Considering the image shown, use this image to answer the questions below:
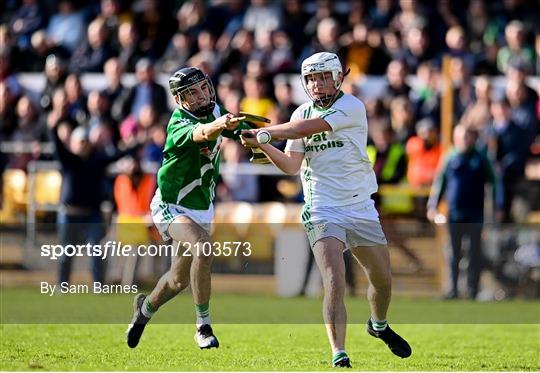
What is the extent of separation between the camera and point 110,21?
840 inches

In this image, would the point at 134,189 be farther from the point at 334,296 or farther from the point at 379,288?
the point at 334,296

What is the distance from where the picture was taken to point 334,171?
10438mm

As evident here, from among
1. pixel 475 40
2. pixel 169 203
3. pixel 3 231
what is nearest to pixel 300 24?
pixel 475 40

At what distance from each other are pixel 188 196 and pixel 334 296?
1841mm

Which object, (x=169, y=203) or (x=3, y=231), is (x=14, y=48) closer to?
(x=3, y=231)

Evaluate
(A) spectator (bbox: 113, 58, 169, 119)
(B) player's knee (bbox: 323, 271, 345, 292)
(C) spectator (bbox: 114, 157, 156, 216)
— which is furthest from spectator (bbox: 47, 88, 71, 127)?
(B) player's knee (bbox: 323, 271, 345, 292)

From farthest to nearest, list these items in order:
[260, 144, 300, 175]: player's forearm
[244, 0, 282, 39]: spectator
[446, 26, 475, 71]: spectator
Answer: [244, 0, 282, 39]: spectator < [446, 26, 475, 71]: spectator < [260, 144, 300, 175]: player's forearm

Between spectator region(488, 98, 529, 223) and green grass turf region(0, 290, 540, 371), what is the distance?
6.19 feet

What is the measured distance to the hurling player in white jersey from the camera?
10219 mm

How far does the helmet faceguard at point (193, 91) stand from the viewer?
10938 mm

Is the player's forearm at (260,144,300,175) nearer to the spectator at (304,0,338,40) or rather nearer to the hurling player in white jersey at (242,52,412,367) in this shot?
the hurling player in white jersey at (242,52,412,367)

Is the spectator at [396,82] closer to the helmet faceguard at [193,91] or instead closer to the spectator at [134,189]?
the spectator at [134,189]

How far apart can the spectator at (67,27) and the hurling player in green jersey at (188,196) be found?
10.4m

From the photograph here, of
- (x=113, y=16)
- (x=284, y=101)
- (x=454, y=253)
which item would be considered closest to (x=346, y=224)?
(x=454, y=253)
